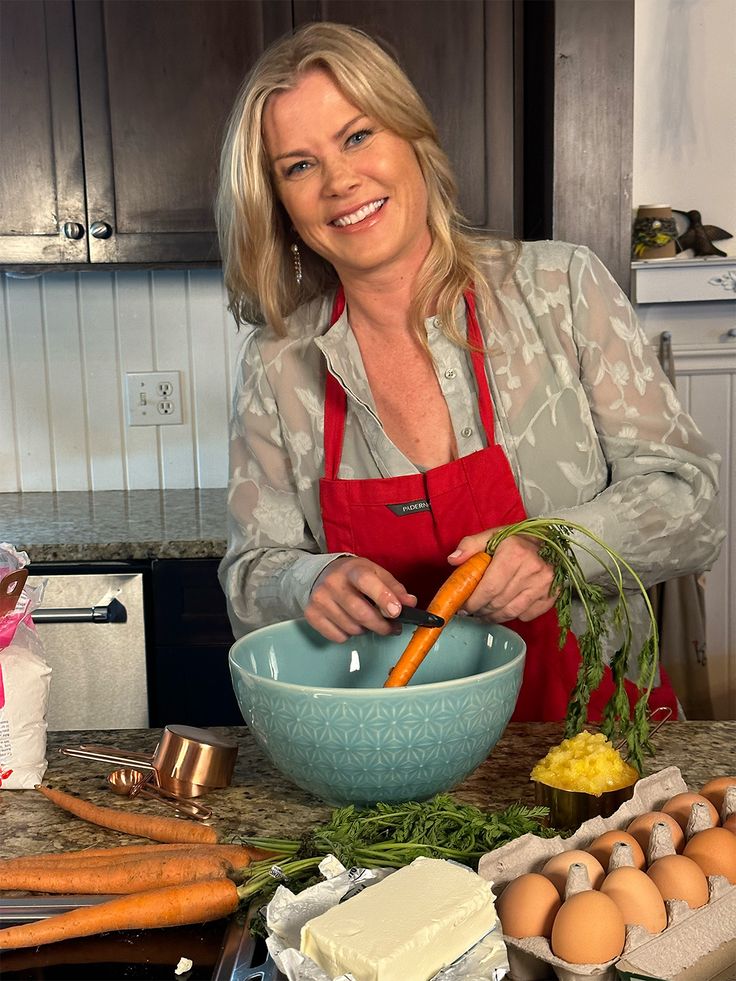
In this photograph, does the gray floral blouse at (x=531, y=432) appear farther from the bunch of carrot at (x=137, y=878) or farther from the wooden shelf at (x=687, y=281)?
the wooden shelf at (x=687, y=281)

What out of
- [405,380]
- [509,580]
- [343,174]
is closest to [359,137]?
[343,174]

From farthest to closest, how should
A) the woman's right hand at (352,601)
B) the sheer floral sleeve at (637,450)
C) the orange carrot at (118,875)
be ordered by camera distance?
the sheer floral sleeve at (637,450) → the woman's right hand at (352,601) → the orange carrot at (118,875)

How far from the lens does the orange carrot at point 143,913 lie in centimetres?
87

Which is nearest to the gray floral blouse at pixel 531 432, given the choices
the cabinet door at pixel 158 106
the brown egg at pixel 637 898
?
the brown egg at pixel 637 898

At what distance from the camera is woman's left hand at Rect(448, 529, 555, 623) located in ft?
3.94

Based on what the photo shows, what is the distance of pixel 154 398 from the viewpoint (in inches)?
119

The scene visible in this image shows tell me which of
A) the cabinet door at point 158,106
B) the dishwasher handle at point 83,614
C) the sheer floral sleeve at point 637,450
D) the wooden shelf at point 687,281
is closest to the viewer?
the sheer floral sleeve at point 637,450

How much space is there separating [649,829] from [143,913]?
0.40 m

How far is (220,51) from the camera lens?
8.40ft

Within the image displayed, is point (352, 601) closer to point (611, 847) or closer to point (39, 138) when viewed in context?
point (611, 847)

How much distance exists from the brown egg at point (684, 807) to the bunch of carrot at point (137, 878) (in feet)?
1.16

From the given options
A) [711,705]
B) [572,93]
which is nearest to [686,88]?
[572,93]

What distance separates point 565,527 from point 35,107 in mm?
1935

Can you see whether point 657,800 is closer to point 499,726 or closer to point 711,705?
point 499,726
